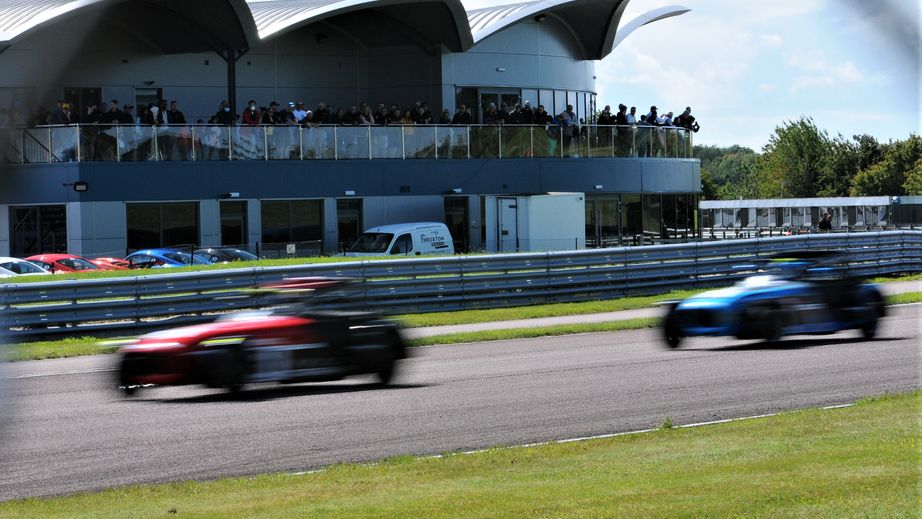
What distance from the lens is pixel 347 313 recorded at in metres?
14.7

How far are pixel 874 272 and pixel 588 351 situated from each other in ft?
61.9

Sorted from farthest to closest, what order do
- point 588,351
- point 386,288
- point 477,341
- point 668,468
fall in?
point 386,288 < point 477,341 < point 588,351 < point 668,468

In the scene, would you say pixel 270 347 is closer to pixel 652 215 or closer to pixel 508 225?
pixel 508 225

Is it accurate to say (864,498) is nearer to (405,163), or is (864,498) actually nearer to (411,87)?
(405,163)

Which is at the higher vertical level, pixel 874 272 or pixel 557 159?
pixel 557 159

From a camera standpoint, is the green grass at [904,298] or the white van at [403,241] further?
the white van at [403,241]

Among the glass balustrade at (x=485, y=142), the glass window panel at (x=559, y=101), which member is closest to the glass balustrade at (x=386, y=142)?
the glass balustrade at (x=485, y=142)

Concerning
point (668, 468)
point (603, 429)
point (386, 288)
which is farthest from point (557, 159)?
point (668, 468)

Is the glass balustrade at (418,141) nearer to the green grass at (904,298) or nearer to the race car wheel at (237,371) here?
the green grass at (904,298)

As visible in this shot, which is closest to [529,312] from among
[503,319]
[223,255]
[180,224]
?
[503,319]

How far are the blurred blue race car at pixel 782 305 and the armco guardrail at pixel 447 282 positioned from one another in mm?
3047

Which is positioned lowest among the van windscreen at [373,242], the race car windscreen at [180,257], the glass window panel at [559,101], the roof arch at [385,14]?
the race car windscreen at [180,257]

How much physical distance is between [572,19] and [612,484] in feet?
145

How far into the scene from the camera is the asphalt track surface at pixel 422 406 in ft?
34.2
